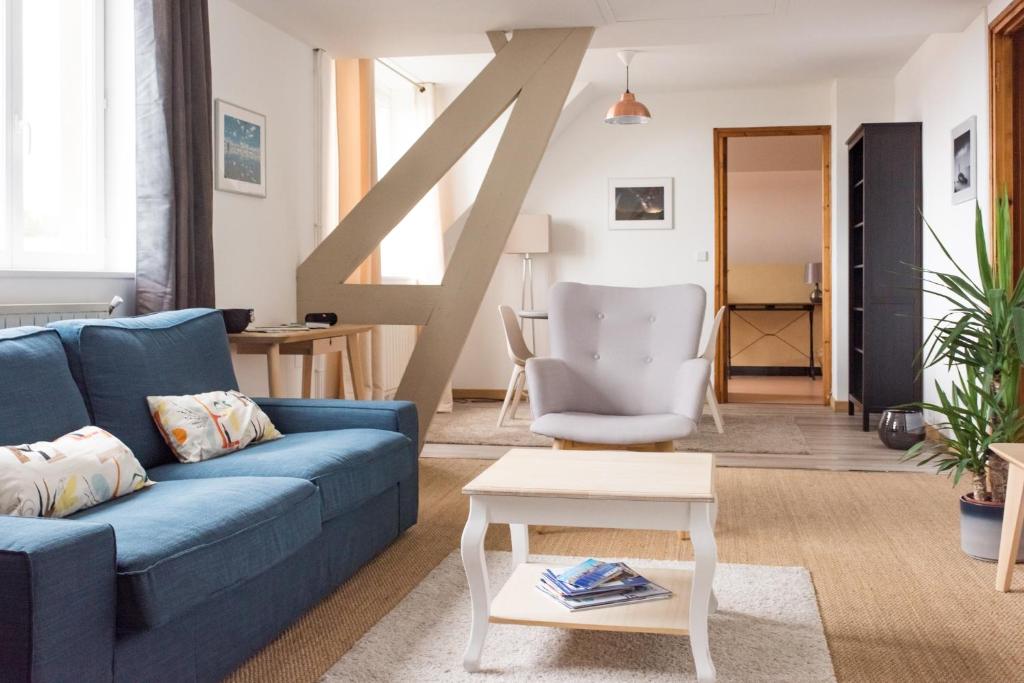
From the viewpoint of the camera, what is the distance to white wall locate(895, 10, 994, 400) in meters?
4.87

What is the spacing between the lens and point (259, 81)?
4961mm

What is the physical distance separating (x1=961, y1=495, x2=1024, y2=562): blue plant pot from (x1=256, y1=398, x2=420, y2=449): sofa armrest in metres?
2.00

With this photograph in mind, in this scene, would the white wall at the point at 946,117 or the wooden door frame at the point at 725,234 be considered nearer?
the white wall at the point at 946,117

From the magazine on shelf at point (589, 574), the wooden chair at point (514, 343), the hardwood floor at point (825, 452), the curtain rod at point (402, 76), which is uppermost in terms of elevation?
the curtain rod at point (402, 76)

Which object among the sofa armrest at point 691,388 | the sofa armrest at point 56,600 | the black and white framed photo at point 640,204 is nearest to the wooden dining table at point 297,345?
the sofa armrest at point 691,388

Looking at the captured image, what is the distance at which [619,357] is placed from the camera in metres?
4.42

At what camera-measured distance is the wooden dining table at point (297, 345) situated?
4.28 metres

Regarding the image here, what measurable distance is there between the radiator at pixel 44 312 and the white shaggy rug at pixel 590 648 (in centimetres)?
162

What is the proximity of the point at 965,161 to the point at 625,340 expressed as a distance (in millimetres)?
2169

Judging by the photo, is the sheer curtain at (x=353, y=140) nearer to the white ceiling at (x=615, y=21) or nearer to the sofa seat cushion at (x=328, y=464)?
the white ceiling at (x=615, y=21)

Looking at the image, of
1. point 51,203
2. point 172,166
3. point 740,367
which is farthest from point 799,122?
point 51,203

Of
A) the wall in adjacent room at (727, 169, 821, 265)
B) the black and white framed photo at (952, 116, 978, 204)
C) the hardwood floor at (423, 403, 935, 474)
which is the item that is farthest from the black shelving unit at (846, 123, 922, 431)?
the wall in adjacent room at (727, 169, 821, 265)

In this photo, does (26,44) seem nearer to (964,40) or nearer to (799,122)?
(964,40)

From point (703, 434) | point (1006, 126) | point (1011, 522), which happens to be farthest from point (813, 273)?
point (1011, 522)
